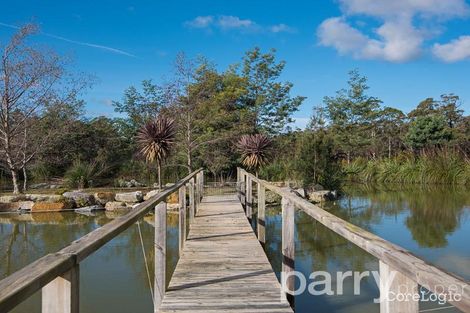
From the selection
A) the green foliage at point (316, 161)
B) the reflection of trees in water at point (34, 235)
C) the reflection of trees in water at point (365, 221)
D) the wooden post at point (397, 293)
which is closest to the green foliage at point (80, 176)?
the reflection of trees in water at point (34, 235)

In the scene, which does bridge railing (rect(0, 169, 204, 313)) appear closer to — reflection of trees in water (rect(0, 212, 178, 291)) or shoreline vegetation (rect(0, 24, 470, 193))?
reflection of trees in water (rect(0, 212, 178, 291))

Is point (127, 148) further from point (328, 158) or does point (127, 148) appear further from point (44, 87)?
point (328, 158)

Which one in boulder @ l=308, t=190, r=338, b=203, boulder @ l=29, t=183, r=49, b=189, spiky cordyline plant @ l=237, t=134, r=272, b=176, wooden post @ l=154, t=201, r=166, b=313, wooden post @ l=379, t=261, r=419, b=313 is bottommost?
boulder @ l=308, t=190, r=338, b=203

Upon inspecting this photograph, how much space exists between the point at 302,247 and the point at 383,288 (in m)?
6.06

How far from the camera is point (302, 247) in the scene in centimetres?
720

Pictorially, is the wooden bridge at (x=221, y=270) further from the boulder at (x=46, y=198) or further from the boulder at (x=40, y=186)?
the boulder at (x=40, y=186)

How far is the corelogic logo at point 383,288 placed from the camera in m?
0.96

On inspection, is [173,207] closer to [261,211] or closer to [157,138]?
[157,138]

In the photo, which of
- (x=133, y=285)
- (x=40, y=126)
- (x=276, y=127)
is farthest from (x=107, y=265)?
(x=276, y=127)

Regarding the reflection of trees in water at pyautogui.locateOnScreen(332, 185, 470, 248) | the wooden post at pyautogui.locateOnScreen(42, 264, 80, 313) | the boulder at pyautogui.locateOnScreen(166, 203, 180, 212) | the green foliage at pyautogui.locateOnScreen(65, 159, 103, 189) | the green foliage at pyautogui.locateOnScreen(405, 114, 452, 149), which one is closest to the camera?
the wooden post at pyautogui.locateOnScreen(42, 264, 80, 313)

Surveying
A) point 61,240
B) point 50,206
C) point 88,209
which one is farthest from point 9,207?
point 61,240

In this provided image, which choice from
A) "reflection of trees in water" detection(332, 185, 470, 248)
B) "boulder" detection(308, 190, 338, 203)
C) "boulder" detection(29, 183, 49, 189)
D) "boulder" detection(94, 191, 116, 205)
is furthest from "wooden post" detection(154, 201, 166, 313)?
"boulder" detection(29, 183, 49, 189)

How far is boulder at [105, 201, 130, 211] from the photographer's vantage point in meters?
12.5

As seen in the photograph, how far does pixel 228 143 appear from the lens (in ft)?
60.3
